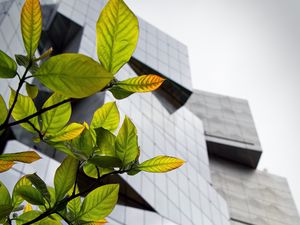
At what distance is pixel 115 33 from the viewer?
113cm

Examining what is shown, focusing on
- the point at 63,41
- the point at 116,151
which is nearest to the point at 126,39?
the point at 116,151

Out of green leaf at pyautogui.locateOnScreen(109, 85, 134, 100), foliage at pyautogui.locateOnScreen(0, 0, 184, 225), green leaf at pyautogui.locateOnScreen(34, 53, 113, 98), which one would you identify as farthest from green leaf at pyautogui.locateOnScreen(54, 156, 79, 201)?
green leaf at pyautogui.locateOnScreen(34, 53, 113, 98)

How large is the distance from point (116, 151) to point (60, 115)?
0.94 ft

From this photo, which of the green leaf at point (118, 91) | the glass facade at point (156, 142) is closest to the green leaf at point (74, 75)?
the green leaf at point (118, 91)

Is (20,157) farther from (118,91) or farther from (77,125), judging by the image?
(118,91)

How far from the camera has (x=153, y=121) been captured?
851 inches

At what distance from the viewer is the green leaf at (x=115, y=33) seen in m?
1.10

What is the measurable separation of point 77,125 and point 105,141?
0.18 metres

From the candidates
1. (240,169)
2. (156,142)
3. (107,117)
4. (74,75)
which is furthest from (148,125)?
(240,169)

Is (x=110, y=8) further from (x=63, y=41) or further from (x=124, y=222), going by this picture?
(x=63, y=41)

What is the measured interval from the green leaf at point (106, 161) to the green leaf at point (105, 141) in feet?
0.15

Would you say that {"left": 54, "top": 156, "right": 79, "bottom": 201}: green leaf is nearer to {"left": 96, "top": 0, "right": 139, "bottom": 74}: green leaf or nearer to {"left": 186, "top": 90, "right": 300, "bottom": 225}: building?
{"left": 96, "top": 0, "right": 139, "bottom": 74}: green leaf

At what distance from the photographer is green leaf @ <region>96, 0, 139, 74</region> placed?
1.10 meters

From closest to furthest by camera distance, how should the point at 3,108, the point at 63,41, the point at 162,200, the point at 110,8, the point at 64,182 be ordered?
the point at 110,8, the point at 3,108, the point at 64,182, the point at 162,200, the point at 63,41
